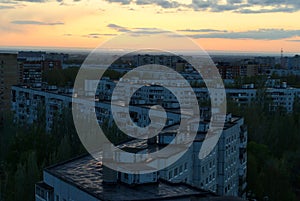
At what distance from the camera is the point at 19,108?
98.6ft

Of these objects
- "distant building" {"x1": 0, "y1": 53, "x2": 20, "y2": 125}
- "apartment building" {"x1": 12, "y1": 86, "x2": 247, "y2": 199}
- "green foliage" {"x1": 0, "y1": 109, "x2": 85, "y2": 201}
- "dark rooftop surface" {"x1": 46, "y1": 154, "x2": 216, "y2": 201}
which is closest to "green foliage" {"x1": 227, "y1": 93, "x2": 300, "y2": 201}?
"apartment building" {"x1": 12, "y1": 86, "x2": 247, "y2": 199}

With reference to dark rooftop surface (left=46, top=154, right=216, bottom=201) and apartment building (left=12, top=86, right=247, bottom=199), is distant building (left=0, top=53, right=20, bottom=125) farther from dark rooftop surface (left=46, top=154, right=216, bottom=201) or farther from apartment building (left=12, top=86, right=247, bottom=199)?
dark rooftop surface (left=46, top=154, right=216, bottom=201)

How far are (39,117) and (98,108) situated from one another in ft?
10.9

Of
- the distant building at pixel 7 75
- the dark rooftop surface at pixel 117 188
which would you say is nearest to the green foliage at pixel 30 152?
the dark rooftop surface at pixel 117 188

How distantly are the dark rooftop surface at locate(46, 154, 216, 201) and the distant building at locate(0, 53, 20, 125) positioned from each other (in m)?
28.2

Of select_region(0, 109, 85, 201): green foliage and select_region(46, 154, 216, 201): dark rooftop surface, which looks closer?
select_region(46, 154, 216, 201): dark rooftop surface

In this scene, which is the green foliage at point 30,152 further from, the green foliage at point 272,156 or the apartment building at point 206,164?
the green foliage at point 272,156

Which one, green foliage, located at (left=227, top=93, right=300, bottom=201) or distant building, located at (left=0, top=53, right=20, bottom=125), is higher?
distant building, located at (left=0, top=53, right=20, bottom=125)

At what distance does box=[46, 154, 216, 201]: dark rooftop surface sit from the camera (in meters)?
7.86

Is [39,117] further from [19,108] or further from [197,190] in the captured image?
[197,190]

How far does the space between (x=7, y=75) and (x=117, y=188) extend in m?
31.3

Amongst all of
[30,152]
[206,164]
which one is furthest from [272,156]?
[30,152]

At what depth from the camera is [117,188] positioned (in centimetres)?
836

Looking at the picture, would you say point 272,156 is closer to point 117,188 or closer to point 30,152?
point 30,152
